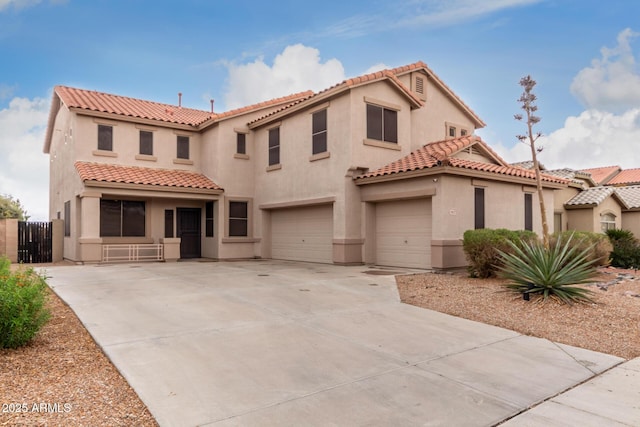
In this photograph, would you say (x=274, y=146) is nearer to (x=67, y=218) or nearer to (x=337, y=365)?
(x=67, y=218)

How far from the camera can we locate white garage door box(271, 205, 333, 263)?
17.4m

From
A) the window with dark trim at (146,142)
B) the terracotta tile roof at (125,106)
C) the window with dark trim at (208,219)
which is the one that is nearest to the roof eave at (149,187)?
the window with dark trim at (208,219)

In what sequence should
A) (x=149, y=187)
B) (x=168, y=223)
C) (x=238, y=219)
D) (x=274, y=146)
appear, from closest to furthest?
(x=149, y=187), (x=274, y=146), (x=168, y=223), (x=238, y=219)

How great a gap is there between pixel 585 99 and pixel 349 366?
19323 mm

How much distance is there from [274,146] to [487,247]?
36.7ft

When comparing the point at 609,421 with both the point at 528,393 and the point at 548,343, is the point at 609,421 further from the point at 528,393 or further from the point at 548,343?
the point at 548,343

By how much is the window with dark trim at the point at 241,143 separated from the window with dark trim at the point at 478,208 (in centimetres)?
1107

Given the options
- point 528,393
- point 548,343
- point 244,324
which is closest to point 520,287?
point 548,343

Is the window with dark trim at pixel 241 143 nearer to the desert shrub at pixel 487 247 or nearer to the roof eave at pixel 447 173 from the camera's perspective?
the roof eave at pixel 447 173

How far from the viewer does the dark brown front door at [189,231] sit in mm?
20641

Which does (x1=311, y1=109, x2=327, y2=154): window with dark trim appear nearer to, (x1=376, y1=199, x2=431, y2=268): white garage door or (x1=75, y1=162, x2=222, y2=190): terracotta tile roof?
(x1=376, y1=199, x2=431, y2=268): white garage door

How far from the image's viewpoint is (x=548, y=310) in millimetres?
8219

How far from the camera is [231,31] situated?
58.6 feet

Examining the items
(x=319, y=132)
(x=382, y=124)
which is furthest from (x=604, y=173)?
(x=319, y=132)
